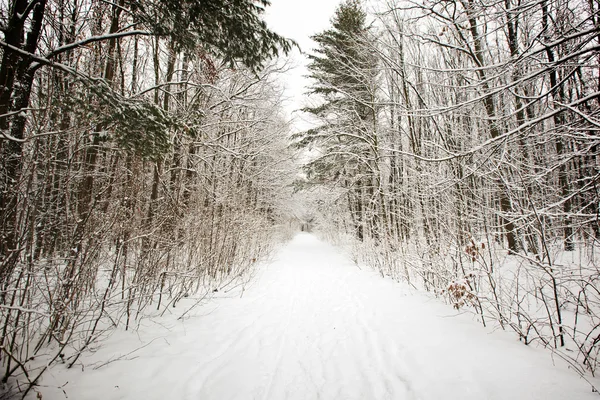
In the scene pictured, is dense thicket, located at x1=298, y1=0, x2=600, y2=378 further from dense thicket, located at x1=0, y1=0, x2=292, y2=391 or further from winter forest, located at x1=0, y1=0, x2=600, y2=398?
dense thicket, located at x1=0, y1=0, x2=292, y2=391

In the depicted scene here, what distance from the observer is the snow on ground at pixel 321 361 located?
6.48 feet

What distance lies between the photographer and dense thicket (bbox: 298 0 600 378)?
231 cm

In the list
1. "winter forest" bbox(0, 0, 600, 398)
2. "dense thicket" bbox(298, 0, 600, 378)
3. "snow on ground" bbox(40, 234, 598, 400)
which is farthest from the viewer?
"dense thicket" bbox(298, 0, 600, 378)

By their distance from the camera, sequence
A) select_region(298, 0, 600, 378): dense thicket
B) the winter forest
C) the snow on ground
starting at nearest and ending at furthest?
the snow on ground, the winter forest, select_region(298, 0, 600, 378): dense thicket

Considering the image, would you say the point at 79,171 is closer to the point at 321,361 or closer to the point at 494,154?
the point at 321,361

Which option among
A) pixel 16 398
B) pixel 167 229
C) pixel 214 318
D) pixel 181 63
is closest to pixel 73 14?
pixel 181 63

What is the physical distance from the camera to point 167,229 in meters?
3.95

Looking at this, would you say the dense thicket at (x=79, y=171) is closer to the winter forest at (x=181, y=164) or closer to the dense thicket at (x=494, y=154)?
the winter forest at (x=181, y=164)

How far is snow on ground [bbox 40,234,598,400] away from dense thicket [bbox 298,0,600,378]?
0.50 meters

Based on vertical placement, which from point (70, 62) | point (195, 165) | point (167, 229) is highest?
point (70, 62)

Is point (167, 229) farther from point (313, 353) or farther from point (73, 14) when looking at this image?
point (73, 14)

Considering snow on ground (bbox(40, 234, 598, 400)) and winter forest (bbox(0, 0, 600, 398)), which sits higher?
winter forest (bbox(0, 0, 600, 398))

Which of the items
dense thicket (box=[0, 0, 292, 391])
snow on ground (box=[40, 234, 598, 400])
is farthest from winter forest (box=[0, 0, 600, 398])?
snow on ground (box=[40, 234, 598, 400])

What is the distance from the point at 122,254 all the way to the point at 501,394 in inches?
173
